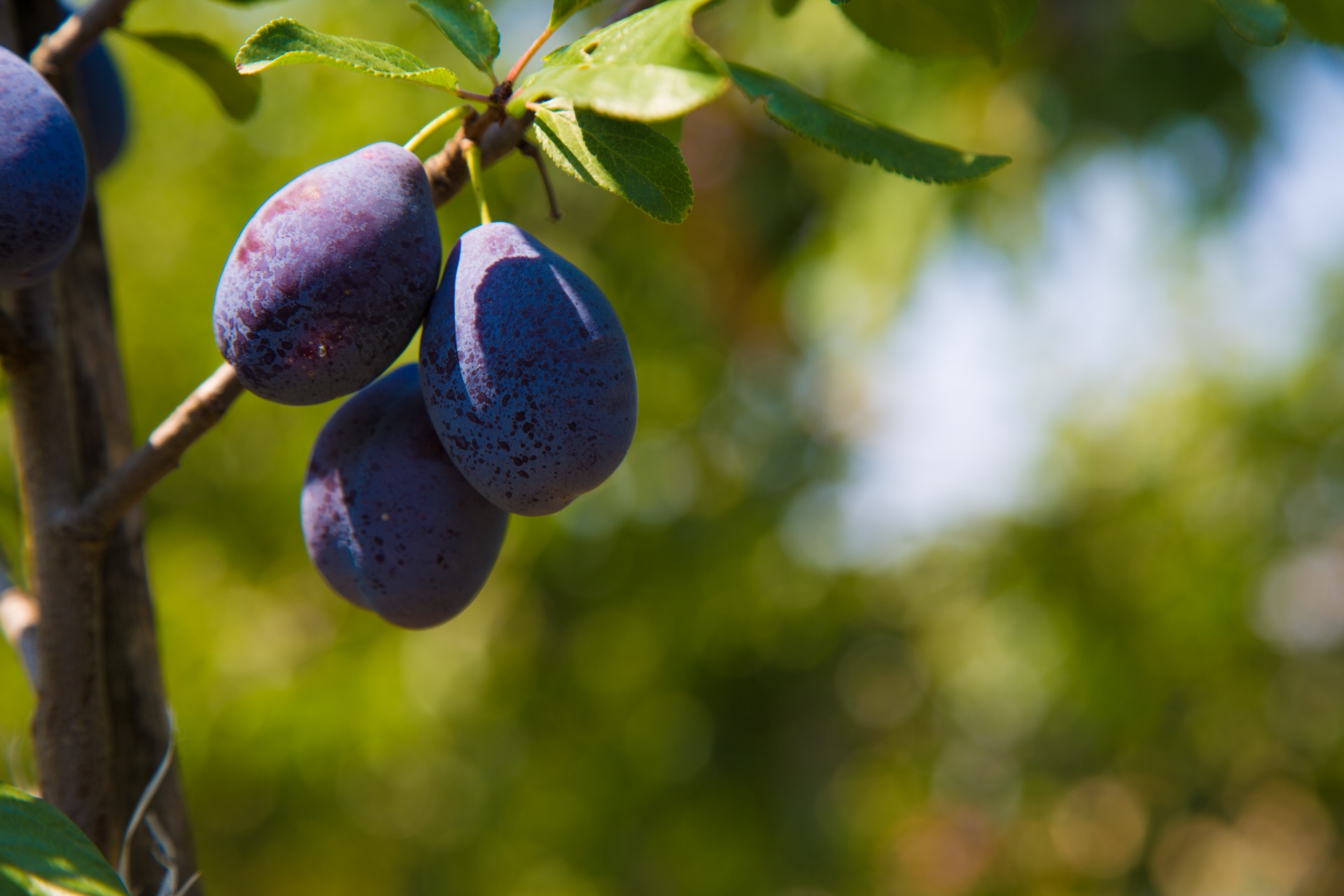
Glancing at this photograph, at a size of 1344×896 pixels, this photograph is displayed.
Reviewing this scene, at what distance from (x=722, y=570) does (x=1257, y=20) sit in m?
2.51

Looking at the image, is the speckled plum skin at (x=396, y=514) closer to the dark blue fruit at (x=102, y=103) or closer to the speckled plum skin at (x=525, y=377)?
the speckled plum skin at (x=525, y=377)

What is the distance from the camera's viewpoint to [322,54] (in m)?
0.38

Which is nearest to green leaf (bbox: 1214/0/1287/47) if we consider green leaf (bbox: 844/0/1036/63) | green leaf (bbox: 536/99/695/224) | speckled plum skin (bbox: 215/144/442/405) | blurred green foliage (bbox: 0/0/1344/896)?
green leaf (bbox: 844/0/1036/63)

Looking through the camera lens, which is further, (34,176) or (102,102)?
(102,102)

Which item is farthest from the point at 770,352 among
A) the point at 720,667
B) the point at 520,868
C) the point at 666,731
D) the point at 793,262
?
the point at 520,868

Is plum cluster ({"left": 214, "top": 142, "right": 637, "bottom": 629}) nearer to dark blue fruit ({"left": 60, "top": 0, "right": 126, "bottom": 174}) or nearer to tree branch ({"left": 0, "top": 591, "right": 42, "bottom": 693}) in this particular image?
tree branch ({"left": 0, "top": 591, "right": 42, "bottom": 693})

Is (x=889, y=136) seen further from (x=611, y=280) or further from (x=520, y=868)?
(x=520, y=868)

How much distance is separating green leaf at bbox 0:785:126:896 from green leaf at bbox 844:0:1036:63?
0.61m

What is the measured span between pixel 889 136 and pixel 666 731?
2.95m

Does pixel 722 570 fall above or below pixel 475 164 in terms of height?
below

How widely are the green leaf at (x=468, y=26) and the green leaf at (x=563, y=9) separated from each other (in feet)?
0.09

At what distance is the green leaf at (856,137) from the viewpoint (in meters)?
0.43

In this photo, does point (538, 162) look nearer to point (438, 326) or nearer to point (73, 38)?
point (438, 326)

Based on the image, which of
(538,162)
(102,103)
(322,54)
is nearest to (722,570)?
(102,103)
